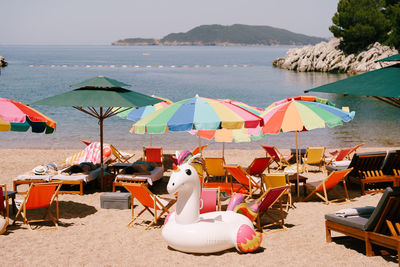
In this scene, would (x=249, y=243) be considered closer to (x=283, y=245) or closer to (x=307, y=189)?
(x=283, y=245)

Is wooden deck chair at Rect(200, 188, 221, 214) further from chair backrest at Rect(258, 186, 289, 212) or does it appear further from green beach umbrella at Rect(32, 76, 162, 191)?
green beach umbrella at Rect(32, 76, 162, 191)

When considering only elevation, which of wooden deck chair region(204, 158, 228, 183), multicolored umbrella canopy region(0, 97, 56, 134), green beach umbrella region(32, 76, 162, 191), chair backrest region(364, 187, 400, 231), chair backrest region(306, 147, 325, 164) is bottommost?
chair backrest region(306, 147, 325, 164)

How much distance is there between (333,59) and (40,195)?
Result: 83.4m

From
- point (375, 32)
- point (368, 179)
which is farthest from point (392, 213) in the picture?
point (375, 32)

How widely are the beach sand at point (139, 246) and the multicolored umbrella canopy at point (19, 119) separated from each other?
1.64 m

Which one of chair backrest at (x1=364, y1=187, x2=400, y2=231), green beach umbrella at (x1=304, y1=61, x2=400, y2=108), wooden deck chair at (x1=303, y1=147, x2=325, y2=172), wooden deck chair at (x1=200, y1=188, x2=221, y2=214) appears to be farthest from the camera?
wooden deck chair at (x1=303, y1=147, x2=325, y2=172)

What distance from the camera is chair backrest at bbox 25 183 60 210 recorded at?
769cm

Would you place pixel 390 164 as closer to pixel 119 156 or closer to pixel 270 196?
pixel 270 196

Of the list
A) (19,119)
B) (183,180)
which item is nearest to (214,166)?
(183,180)

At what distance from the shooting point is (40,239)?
7.37 m

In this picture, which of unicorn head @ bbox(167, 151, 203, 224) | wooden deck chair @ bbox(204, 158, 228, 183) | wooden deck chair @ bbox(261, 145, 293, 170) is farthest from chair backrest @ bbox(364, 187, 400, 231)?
wooden deck chair @ bbox(261, 145, 293, 170)

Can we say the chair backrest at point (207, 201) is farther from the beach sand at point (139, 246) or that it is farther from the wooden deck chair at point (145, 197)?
the beach sand at point (139, 246)

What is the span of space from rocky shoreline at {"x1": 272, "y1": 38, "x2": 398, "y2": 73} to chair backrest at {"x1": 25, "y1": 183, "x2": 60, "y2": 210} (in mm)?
69439

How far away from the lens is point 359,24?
81.2 metres
